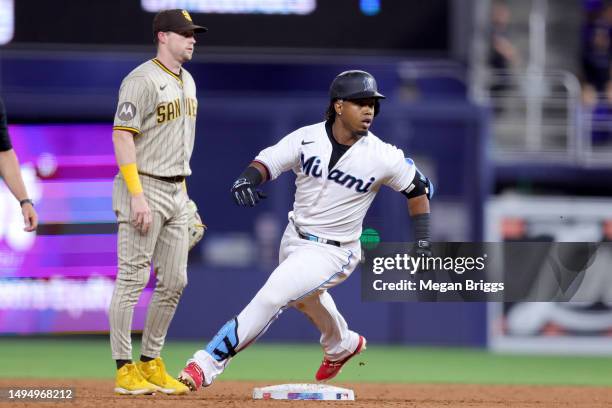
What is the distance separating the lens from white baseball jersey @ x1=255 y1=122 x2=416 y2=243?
6.77m

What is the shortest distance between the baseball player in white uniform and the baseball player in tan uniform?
38cm

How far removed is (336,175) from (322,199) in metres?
0.16

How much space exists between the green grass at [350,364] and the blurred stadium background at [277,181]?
0.24ft

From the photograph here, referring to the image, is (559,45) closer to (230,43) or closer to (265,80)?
(265,80)

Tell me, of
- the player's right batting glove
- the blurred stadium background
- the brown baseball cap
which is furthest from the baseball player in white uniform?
the blurred stadium background

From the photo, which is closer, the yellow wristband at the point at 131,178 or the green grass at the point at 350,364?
the yellow wristband at the point at 131,178

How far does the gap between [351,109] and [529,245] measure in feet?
4.95

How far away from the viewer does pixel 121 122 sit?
664cm

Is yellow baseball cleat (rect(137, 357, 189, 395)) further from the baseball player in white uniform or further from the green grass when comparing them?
the green grass

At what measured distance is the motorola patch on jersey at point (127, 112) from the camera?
6648 millimetres

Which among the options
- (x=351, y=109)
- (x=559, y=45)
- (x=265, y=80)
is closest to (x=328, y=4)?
(x=265, y=80)

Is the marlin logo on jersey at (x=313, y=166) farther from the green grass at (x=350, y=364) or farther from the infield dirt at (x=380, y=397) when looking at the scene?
the green grass at (x=350, y=364)

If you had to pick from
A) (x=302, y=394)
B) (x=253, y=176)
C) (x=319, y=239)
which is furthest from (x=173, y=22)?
(x=302, y=394)

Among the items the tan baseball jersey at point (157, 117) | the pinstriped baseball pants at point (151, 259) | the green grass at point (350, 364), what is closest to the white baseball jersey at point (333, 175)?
the tan baseball jersey at point (157, 117)
